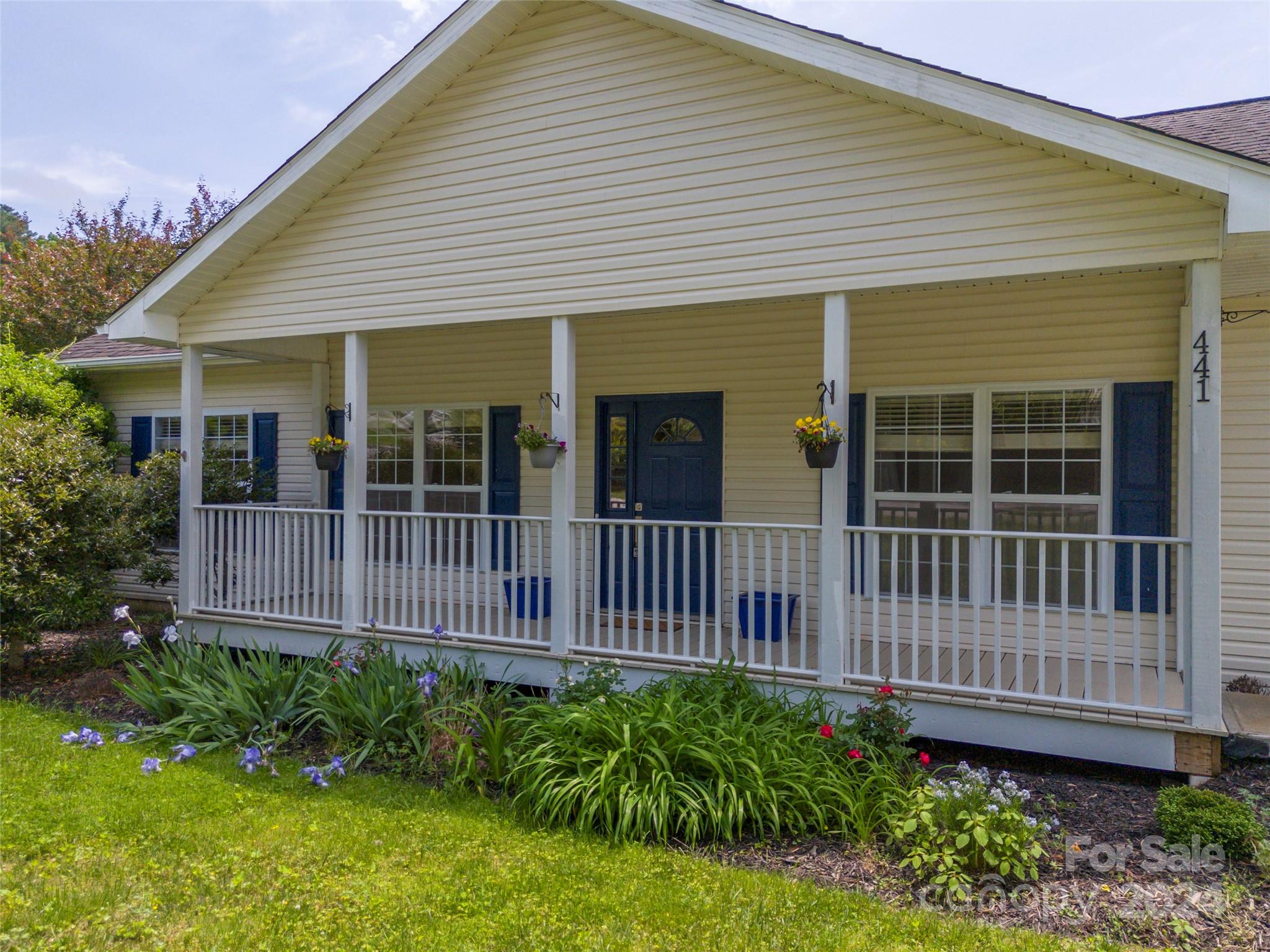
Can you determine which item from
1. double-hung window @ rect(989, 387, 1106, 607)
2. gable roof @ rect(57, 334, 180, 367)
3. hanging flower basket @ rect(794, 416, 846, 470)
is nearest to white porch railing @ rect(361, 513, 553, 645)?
hanging flower basket @ rect(794, 416, 846, 470)

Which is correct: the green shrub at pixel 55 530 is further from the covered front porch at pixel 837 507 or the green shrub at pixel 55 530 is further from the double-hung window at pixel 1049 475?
the double-hung window at pixel 1049 475

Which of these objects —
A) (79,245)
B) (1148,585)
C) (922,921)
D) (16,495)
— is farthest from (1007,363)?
(79,245)

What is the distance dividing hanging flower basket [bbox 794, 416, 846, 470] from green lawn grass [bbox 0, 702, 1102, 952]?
93.7 inches

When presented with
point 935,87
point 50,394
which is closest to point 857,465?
point 935,87

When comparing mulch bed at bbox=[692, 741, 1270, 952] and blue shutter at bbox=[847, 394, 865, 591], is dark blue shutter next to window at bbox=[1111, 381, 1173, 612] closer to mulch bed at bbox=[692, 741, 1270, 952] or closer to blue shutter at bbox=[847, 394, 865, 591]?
mulch bed at bbox=[692, 741, 1270, 952]

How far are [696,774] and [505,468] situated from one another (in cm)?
462

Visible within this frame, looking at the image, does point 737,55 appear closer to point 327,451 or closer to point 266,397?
point 327,451

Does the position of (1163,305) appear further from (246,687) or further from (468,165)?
(246,687)

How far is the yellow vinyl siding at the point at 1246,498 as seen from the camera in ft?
18.4

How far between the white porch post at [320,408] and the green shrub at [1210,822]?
8225 mm

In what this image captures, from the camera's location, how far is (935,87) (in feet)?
15.1

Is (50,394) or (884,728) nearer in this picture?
(884,728)

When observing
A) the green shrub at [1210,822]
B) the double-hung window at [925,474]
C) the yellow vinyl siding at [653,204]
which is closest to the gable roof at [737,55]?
the yellow vinyl siding at [653,204]

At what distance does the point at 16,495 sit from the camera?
693 cm
